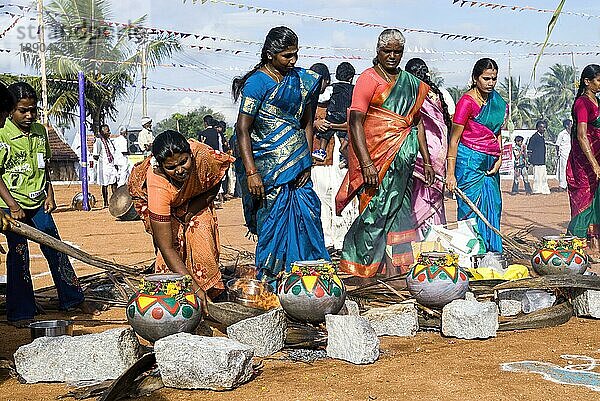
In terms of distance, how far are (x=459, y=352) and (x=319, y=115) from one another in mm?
5433

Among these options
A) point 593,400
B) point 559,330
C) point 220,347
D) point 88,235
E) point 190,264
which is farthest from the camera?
point 88,235

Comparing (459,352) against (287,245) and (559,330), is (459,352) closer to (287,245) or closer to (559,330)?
(559,330)

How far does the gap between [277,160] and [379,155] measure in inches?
43.5

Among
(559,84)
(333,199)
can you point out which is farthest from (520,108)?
(333,199)

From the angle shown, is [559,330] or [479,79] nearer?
[559,330]

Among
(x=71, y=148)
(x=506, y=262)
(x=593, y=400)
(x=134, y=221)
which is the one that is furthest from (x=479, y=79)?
(x=71, y=148)

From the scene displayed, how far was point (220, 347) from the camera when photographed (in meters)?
4.32

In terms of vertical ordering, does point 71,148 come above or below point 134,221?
above

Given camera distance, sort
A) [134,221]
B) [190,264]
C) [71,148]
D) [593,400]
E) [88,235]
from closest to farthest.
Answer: [593,400]
[190,264]
[88,235]
[134,221]
[71,148]

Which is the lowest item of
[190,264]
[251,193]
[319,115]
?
[190,264]

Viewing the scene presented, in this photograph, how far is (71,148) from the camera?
36.2m

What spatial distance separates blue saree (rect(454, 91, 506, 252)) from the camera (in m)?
7.77

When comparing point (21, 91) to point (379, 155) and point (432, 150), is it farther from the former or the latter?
point (432, 150)

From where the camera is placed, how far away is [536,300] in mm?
6074
